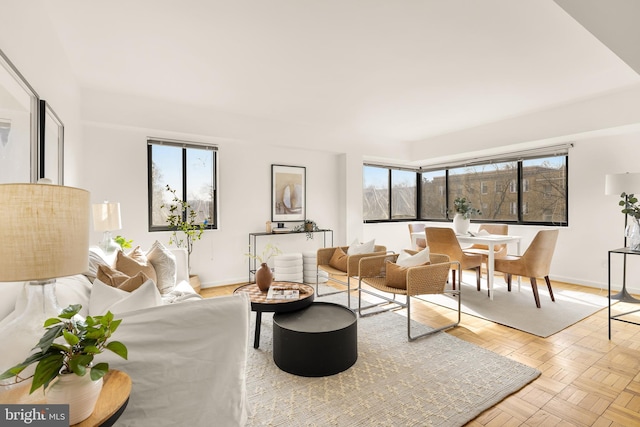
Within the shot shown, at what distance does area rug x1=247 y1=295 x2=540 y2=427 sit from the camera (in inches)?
71.1

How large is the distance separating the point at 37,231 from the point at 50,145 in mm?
1653

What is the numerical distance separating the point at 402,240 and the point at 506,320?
3.78 m

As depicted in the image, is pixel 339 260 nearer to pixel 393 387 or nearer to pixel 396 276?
pixel 396 276

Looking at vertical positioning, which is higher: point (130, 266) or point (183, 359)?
point (130, 266)

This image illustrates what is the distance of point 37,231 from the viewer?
1015mm

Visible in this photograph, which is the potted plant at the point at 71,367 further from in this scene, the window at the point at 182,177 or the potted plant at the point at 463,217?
the potted plant at the point at 463,217

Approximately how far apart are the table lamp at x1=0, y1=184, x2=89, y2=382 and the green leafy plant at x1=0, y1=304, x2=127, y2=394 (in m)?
0.15

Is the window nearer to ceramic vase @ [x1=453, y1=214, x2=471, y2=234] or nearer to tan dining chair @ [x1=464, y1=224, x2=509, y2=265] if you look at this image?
ceramic vase @ [x1=453, y1=214, x2=471, y2=234]

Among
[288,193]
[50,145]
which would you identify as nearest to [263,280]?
[50,145]

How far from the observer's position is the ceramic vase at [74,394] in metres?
0.90

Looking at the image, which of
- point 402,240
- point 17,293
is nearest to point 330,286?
point 402,240

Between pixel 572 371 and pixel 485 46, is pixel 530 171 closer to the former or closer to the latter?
pixel 485 46

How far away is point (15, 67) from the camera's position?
1.59 meters

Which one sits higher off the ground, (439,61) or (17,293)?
(439,61)
